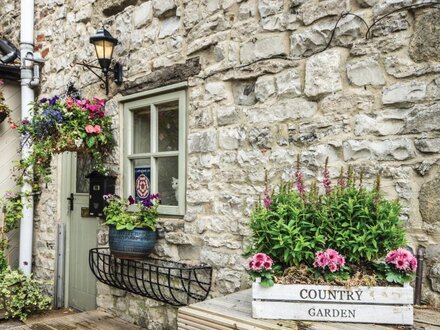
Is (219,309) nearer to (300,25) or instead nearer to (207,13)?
(300,25)

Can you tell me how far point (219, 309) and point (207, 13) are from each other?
207cm

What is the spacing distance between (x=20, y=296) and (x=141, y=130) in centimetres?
199

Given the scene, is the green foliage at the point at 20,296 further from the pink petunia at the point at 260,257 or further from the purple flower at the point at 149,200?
the pink petunia at the point at 260,257

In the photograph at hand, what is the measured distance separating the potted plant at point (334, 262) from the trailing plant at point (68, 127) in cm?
214

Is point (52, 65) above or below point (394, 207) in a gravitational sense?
above

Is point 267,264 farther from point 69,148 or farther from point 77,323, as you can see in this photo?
point 77,323

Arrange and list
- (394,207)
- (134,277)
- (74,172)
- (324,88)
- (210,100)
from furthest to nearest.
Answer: (74,172) < (134,277) < (210,100) < (324,88) < (394,207)

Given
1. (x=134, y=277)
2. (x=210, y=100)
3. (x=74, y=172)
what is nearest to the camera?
(x=210, y=100)

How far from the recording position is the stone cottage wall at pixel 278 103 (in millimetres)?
2100

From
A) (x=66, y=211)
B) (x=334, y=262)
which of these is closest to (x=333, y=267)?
(x=334, y=262)

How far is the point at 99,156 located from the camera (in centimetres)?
379

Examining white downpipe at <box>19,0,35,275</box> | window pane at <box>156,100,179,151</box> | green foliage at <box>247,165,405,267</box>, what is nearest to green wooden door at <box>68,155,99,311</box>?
white downpipe at <box>19,0,35,275</box>

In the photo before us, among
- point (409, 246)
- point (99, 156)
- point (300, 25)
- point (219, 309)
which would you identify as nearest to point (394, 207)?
point (409, 246)

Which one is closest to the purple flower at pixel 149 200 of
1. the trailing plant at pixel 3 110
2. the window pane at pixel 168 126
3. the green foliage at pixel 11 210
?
the window pane at pixel 168 126
